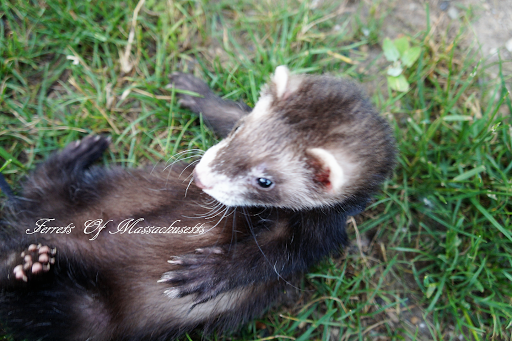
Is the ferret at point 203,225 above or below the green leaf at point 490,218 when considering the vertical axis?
above

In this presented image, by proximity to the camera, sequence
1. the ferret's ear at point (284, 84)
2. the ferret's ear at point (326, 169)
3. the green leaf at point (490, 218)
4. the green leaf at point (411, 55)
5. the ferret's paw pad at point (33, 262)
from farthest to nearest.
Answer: the green leaf at point (411, 55) → the green leaf at point (490, 218) → the ferret's paw pad at point (33, 262) → the ferret's ear at point (284, 84) → the ferret's ear at point (326, 169)

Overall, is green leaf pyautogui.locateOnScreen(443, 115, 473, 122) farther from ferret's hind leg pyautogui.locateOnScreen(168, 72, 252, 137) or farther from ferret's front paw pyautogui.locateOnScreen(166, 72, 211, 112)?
ferret's front paw pyautogui.locateOnScreen(166, 72, 211, 112)

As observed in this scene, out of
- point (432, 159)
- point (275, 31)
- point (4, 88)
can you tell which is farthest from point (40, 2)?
point (432, 159)

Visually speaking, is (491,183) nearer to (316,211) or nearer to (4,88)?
(316,211)

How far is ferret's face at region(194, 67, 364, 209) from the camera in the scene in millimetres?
2199

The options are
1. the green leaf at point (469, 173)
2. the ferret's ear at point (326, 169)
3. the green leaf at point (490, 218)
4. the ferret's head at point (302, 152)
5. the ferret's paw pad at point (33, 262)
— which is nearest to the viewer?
the ferret's ear at point (326, 169)

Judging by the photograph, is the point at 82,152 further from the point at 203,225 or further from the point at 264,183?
the point at 264,183

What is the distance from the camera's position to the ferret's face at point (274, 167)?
7.22ft

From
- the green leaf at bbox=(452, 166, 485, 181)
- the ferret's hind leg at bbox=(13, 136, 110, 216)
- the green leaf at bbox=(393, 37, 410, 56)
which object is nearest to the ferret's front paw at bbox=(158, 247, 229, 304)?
the ferret's hind leg at bbox=(13, 136, 110, 216)

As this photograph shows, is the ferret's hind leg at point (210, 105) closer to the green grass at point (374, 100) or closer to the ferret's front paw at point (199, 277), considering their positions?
the green grass at point (374, 100)

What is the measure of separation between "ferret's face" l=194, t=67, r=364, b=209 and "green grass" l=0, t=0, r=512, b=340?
1.07 m

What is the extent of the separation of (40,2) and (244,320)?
365cm

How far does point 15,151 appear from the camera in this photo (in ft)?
11.2

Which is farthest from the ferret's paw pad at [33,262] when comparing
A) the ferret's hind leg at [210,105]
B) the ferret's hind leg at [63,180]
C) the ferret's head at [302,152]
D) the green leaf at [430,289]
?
the green leaf at [430,289]
